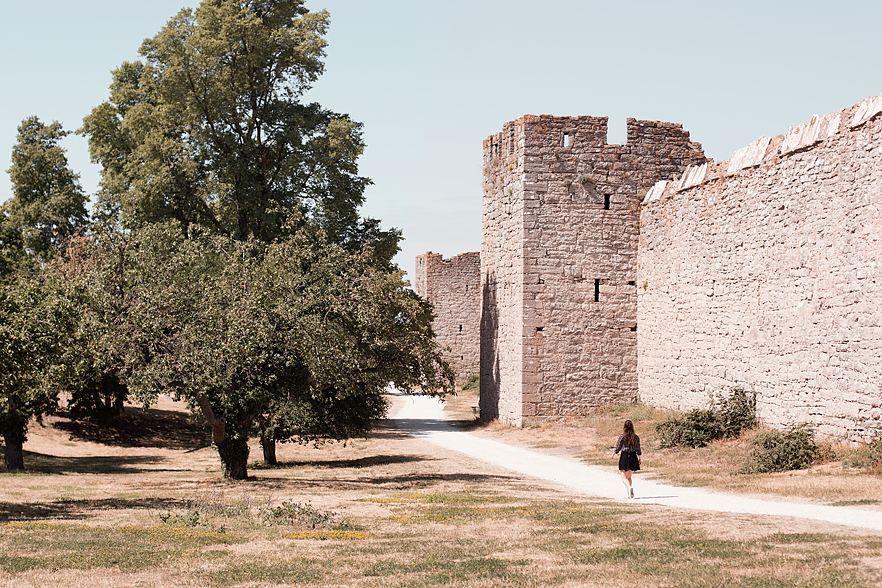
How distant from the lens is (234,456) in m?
17.0

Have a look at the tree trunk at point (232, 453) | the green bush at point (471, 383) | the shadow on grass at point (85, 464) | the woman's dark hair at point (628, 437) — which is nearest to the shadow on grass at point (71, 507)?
the tree trunk at point (232, 453)

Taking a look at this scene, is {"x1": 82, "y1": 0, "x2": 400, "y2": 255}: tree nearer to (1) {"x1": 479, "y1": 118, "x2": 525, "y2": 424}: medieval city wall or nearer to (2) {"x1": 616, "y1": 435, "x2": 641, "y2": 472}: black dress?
(1) {"x1": 479, "y1": 118, "x2": 525, "y2": 424}: medieval city wall

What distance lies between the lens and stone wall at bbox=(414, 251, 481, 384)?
45.9 meters

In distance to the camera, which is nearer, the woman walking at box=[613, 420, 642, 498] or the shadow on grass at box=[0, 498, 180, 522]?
the shadow on grass at box=[0, 498, 180, 522]

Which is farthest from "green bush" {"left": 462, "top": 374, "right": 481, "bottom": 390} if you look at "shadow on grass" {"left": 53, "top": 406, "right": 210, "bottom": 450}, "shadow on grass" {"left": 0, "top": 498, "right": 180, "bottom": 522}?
"shadow on grass" {"left": 0, "top": 498, "right": 180, "bottom": 522}

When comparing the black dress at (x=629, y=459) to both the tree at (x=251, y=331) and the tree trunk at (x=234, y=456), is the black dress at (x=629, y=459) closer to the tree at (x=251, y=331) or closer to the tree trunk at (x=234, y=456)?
the tree at (x=251, y=331)

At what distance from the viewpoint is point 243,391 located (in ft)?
50.7

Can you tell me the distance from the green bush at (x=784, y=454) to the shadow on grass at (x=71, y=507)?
387 inches

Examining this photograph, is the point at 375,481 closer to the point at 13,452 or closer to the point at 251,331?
the point at 251,331

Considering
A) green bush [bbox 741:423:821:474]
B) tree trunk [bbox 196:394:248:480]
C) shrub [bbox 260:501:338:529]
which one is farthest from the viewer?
tree trunk [bbox 196:394:248:480]

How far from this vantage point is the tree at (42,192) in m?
33.2

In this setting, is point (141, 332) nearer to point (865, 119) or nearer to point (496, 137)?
point (865, 119)

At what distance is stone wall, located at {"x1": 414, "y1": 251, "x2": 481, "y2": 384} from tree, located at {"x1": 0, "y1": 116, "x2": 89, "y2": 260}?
18274 millimetres

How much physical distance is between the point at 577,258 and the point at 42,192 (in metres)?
21.9
